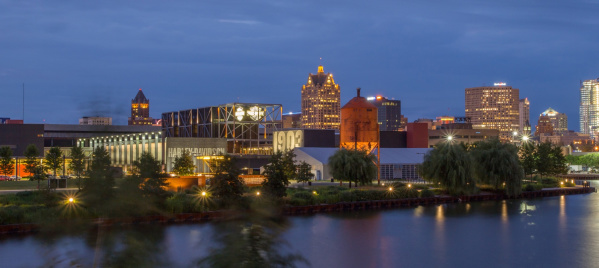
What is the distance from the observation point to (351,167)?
42781 mm

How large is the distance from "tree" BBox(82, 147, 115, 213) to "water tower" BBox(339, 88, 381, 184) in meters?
42.9

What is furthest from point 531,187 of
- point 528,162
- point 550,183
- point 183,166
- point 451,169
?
point 183,166

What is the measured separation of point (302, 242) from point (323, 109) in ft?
574

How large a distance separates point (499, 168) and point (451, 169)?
195 inches

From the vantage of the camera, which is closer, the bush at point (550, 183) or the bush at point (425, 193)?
the bush at point (425, 193)

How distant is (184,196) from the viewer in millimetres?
31297

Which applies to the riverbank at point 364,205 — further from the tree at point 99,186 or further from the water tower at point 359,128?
the tree at point 99,186

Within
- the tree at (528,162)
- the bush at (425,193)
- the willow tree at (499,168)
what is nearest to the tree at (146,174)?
the bush at (425,193)

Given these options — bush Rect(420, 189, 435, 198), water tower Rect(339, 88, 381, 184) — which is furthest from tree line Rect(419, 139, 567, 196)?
water tower Rect(339, 88, 381, 184)

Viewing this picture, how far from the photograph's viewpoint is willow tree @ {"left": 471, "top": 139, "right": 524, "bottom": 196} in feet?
145

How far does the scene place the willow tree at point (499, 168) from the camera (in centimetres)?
4422

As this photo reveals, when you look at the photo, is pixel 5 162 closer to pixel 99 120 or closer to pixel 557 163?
pixel 557 163

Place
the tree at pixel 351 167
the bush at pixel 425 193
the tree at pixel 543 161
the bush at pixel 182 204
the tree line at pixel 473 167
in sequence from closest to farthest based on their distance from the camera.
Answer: the bush at pixel 182 204 < the bush at pixel 425 193 < the tree line at pixel 473 167 < the tree at pixel 351 167 < the tree at pixel 543 161

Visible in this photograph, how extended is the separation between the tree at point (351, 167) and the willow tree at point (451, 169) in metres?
4.02
